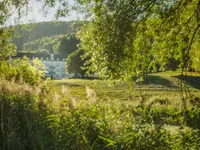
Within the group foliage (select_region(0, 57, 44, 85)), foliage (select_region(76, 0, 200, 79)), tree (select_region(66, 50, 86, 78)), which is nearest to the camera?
foliage (select_region(76, 0, 200, 79))

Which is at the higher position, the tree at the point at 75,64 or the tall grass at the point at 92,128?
the tree at the point at 75,64

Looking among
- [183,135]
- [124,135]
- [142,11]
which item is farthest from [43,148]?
[142,11]

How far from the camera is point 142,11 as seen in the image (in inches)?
314

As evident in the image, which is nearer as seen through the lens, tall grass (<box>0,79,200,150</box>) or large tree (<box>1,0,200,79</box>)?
tall grass (<box>0,79,200,150</box>)

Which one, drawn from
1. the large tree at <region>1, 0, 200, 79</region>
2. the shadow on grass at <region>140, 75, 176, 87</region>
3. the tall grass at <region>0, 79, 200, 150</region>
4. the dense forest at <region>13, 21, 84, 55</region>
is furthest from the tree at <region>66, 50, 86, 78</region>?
the tall grass at <region>0, 79, 200, 150</region>

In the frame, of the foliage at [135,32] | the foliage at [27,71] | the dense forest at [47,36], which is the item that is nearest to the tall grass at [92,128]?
the foliage at [135,32]

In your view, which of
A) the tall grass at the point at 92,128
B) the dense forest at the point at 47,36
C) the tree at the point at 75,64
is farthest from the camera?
the tree at the point at 75,64

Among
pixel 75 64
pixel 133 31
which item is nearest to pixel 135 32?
pixel 133 31

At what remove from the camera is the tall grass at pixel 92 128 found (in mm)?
5121

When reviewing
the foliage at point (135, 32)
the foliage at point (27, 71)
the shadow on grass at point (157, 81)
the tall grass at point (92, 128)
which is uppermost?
the foliage at point (135, 32)

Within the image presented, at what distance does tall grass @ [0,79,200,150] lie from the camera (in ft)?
16.8

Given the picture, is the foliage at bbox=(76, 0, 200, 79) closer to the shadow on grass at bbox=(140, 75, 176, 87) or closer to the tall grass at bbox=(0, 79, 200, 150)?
the tall grass at bbox=(0, 79, 200, 150)

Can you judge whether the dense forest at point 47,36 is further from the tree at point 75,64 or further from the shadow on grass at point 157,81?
the shadow on grass at point 157,81

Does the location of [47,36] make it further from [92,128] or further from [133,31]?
[92,128]
